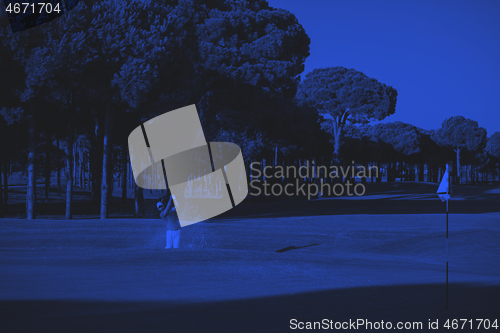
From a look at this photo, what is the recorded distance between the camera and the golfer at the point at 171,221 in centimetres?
1312

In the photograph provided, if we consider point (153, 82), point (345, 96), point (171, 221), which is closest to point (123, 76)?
point (153, 82)

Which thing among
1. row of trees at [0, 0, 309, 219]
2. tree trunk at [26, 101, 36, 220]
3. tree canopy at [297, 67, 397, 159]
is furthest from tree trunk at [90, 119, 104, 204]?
tree canopy at [297, 67, 397, 159]

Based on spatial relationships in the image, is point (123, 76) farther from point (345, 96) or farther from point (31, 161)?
point (345, 96)

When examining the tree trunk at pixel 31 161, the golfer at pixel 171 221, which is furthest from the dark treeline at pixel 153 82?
the golfer at pixel 171 221

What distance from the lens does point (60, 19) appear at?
22.6 metres

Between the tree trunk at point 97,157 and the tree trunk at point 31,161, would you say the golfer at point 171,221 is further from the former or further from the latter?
the tree trunk at point 97,157

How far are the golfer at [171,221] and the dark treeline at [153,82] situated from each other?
10.9 m

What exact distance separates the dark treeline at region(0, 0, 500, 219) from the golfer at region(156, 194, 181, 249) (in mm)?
10885

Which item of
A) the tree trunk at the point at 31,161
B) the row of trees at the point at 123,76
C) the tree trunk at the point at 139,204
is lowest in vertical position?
the tree trunk at the point at 139,204

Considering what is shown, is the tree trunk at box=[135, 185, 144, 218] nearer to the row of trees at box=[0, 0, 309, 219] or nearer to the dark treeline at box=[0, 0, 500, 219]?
the dark treeline at box=[0, 0, 500, 219]

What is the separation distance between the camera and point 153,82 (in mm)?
23984

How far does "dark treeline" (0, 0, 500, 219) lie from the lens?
22.8 m

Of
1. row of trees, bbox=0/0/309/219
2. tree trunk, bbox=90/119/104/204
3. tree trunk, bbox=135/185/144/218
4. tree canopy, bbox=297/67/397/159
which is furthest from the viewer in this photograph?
tree canopy, bbox=297/67/397/159

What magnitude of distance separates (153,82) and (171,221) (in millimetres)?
11681
